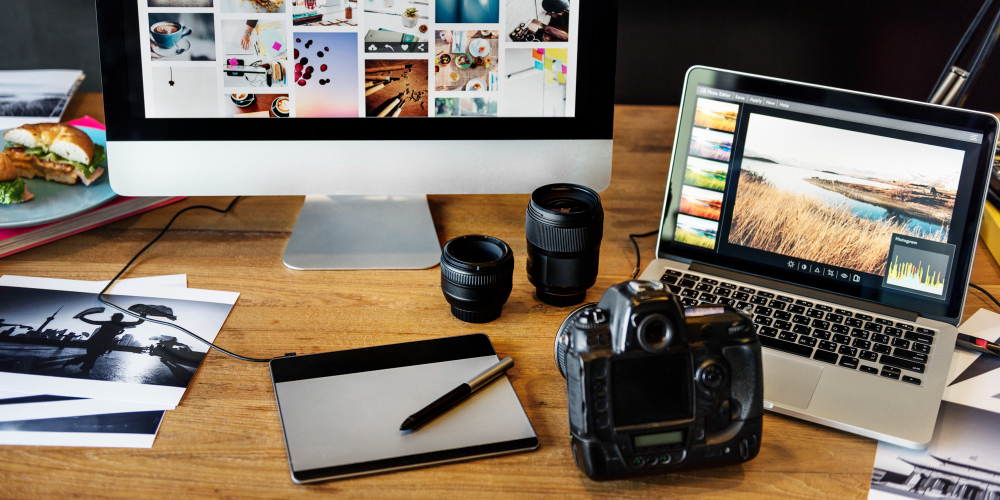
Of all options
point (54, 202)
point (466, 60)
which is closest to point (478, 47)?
point (466, 60)

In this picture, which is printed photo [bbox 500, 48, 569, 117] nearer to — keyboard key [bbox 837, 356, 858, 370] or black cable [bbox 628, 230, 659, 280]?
black cable [bbox 628, 230, 659, 280]

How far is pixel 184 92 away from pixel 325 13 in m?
0.20

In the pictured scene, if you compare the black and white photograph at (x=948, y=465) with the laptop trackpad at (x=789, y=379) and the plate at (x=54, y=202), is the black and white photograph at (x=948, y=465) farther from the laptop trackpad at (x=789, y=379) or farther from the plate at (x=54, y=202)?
the plate at (x=54, y=202)

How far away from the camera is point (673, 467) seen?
0.56 meters

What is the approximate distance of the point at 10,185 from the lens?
0.89 metres

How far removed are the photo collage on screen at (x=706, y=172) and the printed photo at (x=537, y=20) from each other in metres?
0.20

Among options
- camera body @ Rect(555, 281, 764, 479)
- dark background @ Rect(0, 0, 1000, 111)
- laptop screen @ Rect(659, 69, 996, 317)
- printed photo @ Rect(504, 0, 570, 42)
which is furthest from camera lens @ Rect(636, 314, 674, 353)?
dark background @ Rect(0, 0, 1000, 111)

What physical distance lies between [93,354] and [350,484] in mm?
338

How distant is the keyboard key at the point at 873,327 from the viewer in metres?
0.72

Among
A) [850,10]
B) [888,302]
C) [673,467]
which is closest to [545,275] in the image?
[673,467]

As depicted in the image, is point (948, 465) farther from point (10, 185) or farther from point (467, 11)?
point (10, 185)

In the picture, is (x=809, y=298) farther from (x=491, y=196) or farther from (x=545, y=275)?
(x=491, y=196)

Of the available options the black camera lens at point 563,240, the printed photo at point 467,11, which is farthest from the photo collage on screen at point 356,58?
the black camera lens at point 563,240

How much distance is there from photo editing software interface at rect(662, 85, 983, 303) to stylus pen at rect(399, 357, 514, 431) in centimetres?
32
